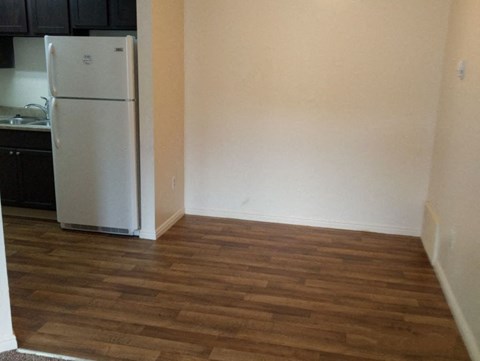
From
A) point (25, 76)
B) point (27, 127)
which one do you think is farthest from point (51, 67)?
point (25, 76)

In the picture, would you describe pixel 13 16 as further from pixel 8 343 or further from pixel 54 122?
pixel 8 343

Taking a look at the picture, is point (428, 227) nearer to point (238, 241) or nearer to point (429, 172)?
point (429, 172)

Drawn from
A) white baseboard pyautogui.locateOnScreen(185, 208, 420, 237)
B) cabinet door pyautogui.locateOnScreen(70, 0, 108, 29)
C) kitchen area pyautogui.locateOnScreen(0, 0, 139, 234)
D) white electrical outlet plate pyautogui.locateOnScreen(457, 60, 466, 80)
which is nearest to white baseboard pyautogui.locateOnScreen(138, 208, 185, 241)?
kitchen area pyautogui.locateOnScreen(0, 0, 139, 234)

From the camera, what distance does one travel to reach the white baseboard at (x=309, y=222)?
411 centimetres

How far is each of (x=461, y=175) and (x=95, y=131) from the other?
8.91 ft

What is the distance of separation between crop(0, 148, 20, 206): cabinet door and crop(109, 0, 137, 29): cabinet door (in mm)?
1504

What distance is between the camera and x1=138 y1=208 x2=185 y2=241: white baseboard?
386cm

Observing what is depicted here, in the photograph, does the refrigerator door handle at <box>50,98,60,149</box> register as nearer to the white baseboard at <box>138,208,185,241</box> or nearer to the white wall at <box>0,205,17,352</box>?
the white baseboard at <box>138,208,185,241</box>

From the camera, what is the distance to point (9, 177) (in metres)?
4.17

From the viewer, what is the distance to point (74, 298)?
285 cm

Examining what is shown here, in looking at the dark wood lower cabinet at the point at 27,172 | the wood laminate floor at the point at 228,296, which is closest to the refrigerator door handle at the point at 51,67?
the dark wood lower cabinet at the point at 27,172

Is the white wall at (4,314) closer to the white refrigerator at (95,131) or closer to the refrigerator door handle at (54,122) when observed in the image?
the white refrigerator at (95,131)

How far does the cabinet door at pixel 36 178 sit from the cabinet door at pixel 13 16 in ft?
3.58

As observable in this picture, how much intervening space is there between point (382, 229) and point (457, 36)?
173cm
